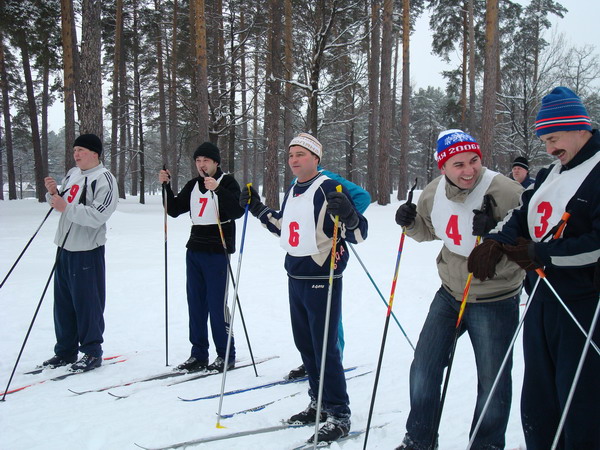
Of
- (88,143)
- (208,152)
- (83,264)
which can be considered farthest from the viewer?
→ (208,152)

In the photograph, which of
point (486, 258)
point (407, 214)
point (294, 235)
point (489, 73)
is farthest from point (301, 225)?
point (489, 73)

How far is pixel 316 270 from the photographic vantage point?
3.12 meters

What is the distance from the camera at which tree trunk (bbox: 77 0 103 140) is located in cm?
996

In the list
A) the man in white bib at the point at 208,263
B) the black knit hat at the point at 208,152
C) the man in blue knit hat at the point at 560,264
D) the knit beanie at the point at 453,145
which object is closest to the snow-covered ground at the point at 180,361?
the man in white bib at the point at 208,263

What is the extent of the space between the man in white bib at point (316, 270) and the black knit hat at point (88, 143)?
235cm

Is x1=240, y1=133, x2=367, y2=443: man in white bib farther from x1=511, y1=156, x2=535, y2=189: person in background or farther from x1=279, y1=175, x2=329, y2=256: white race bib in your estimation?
x1=511, y1=156, x2=535, y2=189: person in background

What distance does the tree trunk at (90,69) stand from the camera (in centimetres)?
996

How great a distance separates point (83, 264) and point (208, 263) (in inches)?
48.7

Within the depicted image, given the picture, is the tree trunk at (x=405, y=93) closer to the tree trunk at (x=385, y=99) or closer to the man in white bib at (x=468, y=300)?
the tree trunk at (x=385, y=99)

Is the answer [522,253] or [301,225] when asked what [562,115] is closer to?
[522,253]

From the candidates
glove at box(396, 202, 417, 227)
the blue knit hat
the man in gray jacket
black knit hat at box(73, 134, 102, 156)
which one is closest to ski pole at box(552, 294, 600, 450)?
the blue knit hat

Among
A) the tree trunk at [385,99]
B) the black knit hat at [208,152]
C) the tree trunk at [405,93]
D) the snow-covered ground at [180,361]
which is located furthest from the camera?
the tree trunk at [405,93]

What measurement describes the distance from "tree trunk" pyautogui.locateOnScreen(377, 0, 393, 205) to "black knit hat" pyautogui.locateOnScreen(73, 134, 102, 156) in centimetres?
1442

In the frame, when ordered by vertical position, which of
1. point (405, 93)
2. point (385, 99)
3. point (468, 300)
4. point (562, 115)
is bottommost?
point (468, 300)
